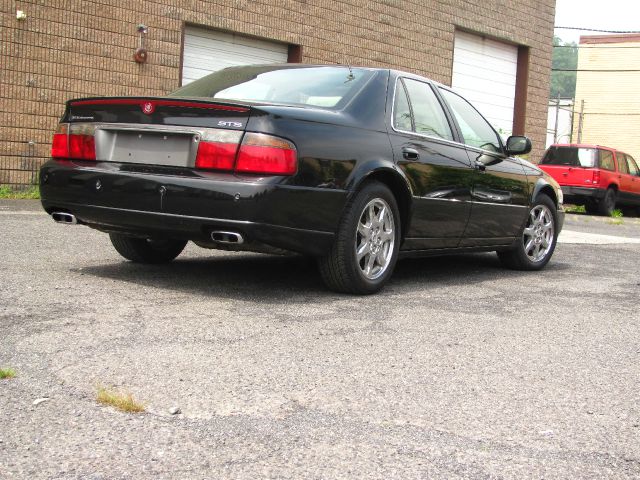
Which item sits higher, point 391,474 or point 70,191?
point 70,191

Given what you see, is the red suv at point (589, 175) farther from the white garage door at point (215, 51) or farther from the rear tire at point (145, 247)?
the rear tire at point (145, 247)

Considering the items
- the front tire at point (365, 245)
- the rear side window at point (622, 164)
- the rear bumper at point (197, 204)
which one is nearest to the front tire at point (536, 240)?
the front tire at point (365, 245)

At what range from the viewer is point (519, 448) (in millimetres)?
2994

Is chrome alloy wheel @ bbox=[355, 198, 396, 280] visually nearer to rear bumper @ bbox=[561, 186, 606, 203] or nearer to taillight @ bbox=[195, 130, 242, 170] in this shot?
taillight @ bbox=[195, 130, 242, 170]

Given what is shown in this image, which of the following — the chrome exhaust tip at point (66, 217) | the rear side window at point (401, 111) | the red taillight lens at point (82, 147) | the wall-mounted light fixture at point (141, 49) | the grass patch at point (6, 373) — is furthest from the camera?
the wall-mounted light fixture at point (141, 49)

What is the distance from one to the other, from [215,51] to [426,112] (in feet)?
29.5

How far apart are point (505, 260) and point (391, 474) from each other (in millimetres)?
5368

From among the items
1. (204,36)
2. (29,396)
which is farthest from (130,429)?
(204,36)

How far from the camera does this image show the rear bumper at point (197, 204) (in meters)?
5.01

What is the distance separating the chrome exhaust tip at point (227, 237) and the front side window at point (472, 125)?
2.54m

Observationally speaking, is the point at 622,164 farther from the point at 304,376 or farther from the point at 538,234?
the point at 304,376

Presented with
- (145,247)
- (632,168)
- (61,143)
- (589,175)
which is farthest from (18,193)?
(632,168)

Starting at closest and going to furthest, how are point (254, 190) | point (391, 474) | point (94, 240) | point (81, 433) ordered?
point (391, 474) < point (81, 433) < point (254, 190) < point (94, 240)

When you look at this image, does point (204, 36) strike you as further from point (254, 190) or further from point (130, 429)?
point (130, 429)
